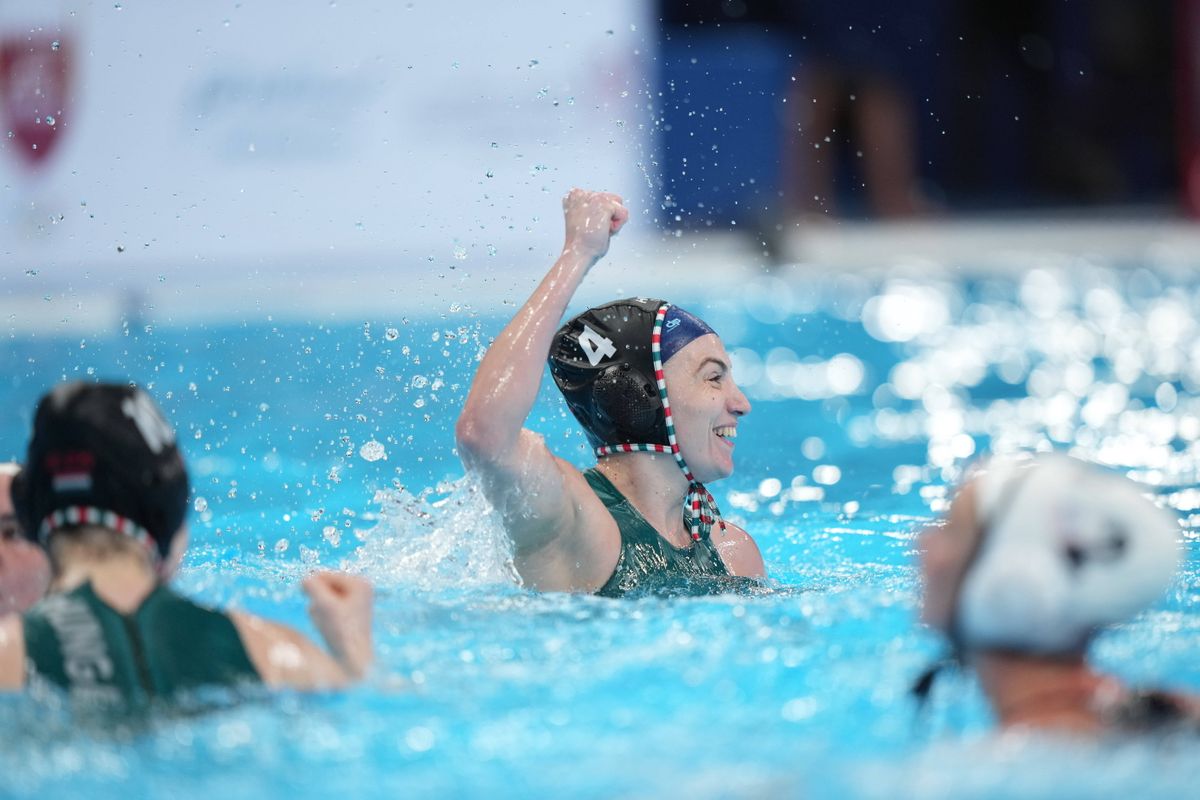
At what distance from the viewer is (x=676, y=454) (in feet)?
12.8

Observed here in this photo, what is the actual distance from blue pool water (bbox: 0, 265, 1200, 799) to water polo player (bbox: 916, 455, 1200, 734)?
84 mm

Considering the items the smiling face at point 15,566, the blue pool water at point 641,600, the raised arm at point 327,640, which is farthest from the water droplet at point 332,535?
the raised arm at point 327,640

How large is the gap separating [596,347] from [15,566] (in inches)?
58.0

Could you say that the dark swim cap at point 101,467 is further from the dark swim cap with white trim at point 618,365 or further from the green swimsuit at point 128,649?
the dark swim cap with white trim at point 618,365

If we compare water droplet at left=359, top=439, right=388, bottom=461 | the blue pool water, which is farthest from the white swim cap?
water droplet at left=359, top=439, right=388, bottom=461

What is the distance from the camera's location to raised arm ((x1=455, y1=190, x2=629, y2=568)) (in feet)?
10.8

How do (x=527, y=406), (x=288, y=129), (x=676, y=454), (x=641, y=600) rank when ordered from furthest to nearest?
(x=288, y=129)
(x=676, y=454)
(x=641, y=600)
(x=527, y=406)

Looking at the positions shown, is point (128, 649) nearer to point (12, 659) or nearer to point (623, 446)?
point (12, 659)

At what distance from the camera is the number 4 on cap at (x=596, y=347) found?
3863 mm

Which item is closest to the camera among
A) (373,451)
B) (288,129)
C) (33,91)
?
(373,451)

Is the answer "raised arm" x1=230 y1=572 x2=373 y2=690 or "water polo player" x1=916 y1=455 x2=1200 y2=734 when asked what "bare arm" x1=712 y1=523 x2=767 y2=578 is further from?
"water polo player" x1=916 y1=455 x2=1200 y2=734

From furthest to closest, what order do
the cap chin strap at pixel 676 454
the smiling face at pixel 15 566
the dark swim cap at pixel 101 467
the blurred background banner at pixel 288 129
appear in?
the blurred background banner at pixel 288 129 → the cap chin strap at pixel 676 454 → the smiling face at pixel 15 566 → the dark swim cap at pixel 101 467

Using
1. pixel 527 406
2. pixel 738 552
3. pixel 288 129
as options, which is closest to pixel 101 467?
pixel 527 406

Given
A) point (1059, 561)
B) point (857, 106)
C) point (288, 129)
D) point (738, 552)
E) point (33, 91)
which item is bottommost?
point (738, 552)
